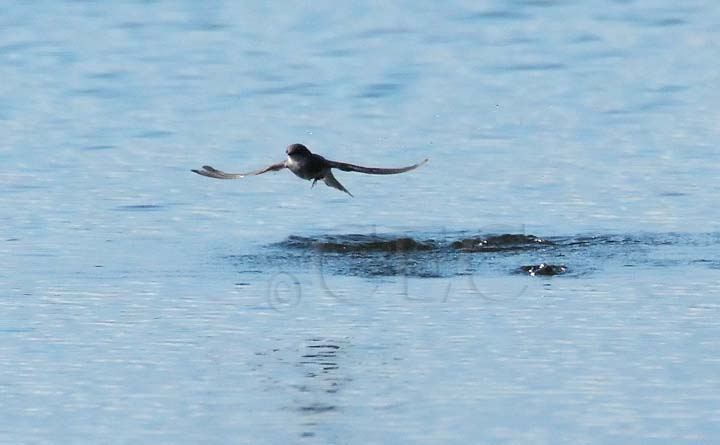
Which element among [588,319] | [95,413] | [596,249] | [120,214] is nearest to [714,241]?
[596,249]

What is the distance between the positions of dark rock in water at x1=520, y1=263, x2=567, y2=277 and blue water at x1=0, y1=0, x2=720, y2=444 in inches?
3.5

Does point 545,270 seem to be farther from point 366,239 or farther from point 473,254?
point 366,239

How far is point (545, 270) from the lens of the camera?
1141cm

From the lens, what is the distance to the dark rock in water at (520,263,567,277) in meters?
11.4

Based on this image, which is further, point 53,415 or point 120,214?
point 120,214

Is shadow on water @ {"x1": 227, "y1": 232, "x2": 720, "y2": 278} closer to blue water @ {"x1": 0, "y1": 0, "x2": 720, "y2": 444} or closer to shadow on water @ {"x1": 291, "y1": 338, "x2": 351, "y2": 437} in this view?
blue water @ {"x1": 0, "y1": 0, "x2": 720, "y2": 444}

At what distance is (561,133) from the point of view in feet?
54.1

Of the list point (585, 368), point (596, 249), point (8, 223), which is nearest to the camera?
point (585, 368)

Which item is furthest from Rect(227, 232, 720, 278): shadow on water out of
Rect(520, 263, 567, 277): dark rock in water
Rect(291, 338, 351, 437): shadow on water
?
Rect(291, 338, 351, 437): shadow on water

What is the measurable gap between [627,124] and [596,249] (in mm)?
5067

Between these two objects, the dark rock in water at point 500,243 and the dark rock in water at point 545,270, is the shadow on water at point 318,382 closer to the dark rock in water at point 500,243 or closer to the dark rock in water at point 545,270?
the dark rock in water at point 545,270

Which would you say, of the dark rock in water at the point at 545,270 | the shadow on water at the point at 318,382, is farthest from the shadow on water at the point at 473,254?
the shadow on water at the point at 318,382

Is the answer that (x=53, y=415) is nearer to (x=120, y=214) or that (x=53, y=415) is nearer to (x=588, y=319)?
(x=588, y=319)

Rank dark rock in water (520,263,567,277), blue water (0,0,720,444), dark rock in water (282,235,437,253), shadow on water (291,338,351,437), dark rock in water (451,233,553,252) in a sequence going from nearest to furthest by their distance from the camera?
shadow on water (291,338,351,437) < blue water (0,0,720,444) < dark rock in water (520,263,567,277) < dark rock in water (451,233,553,252) < dark rock in water (282,235,437,253)
